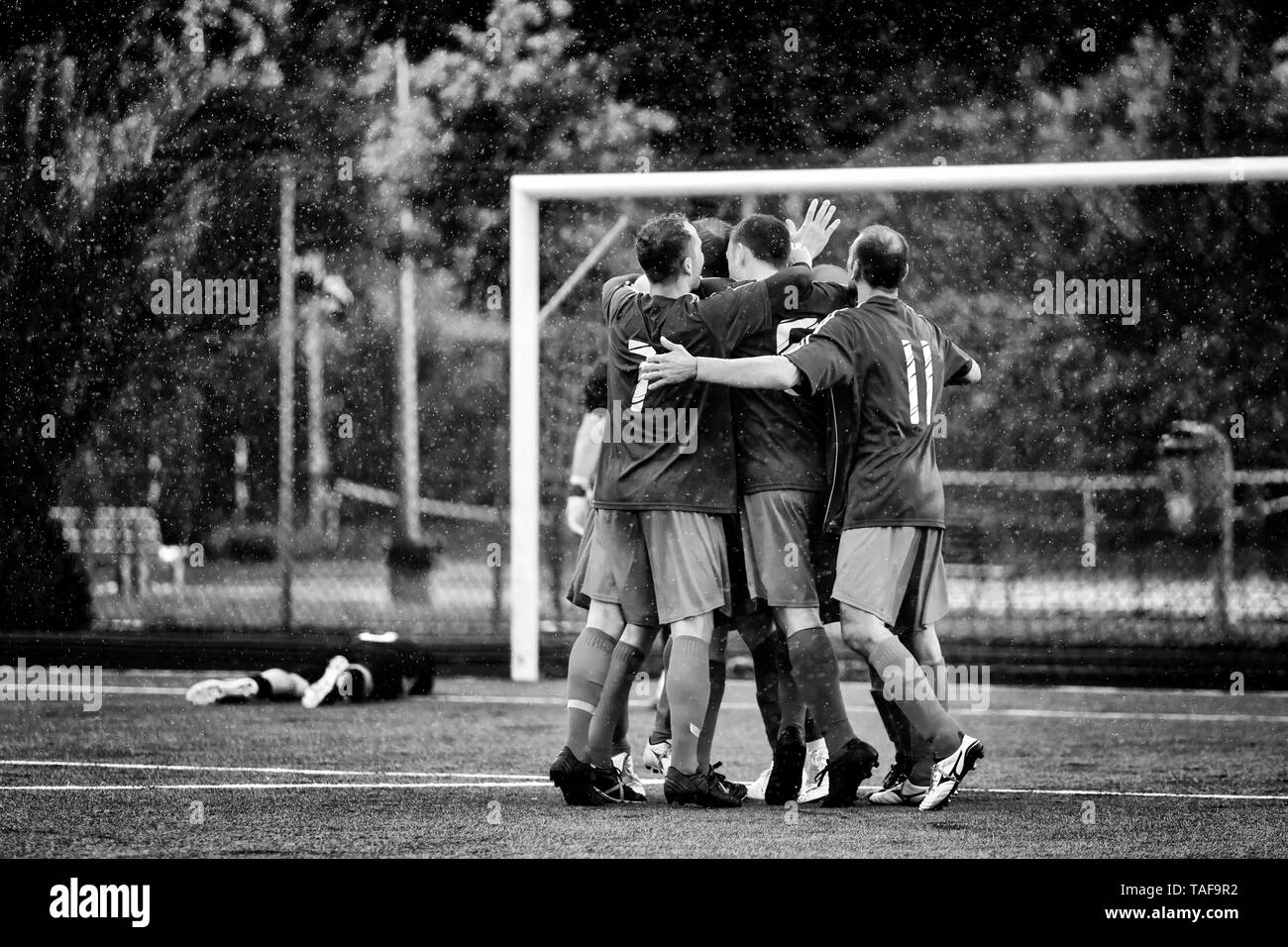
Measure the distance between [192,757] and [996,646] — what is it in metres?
5.79

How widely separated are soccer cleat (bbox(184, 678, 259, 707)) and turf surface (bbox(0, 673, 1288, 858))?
9cm

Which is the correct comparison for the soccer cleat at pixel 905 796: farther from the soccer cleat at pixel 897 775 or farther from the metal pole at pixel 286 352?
the metal pole at pixel 286 352

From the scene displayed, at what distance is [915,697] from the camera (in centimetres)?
429

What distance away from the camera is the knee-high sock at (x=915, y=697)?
427 centimetres

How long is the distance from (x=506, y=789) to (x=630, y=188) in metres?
3.44

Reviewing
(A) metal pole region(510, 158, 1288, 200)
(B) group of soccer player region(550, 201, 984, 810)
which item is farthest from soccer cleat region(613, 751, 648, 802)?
(A) metal pole region(510, 158, 1288, 200)

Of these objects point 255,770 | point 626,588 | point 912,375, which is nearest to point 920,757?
point 626,588

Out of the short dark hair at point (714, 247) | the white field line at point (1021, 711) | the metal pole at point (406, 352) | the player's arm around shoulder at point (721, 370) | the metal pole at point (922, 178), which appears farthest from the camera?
the metal pole at point (406, 352)

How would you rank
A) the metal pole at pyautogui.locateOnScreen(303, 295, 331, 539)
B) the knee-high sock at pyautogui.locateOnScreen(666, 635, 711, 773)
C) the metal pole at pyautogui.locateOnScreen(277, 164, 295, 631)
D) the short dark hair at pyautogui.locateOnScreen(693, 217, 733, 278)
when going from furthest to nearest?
the metal pole at pyautogui.locateOnScreen(303, 295, 331, 539) < the metal pole at pyautogui.locateOnScreen(277, 164, 295, 631) < the short dark hair at pyautogui.locateOnScreen(693, 217, 733, 278) < the knee-high sock at pyautogui.locateOnScreen(666, 635, 711, 773)

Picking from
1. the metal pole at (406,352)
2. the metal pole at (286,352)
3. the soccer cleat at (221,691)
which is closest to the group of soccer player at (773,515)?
the soccer cleat at (221,691)

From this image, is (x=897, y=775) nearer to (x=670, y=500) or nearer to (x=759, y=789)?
(x=759, y=789)

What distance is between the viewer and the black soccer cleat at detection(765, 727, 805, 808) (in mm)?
4426

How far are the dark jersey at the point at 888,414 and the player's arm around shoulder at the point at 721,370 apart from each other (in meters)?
0.20

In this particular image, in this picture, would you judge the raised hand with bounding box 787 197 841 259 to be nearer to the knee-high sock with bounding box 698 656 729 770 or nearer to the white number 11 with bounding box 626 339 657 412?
the white number 11 with bounding box 626 339 657 412
